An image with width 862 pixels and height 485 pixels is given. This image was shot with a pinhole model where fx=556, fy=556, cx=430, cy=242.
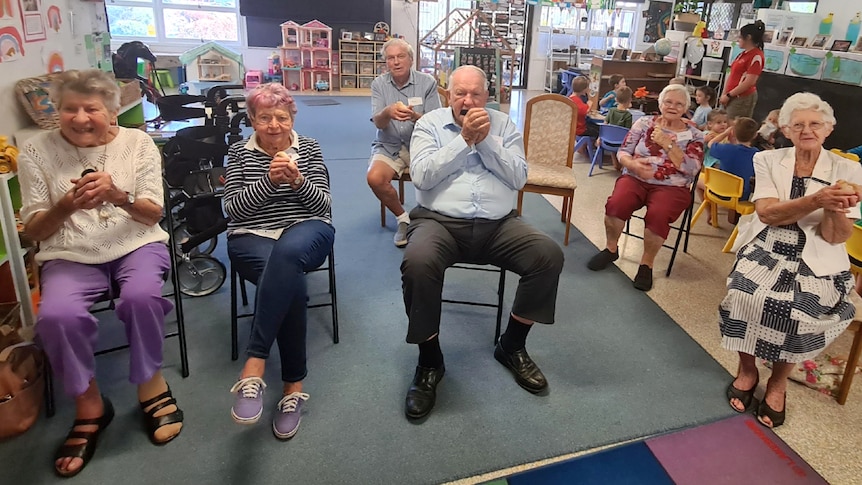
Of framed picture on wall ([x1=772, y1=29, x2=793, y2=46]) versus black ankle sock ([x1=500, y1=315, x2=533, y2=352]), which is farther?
framed picture on wall ([x1=772, y1=29, x2=793, y2=46])

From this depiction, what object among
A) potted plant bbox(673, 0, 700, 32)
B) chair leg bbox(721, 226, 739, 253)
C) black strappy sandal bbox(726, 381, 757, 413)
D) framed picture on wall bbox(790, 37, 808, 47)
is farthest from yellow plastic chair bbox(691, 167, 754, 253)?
potted plant bbox(673, 0, 700, 32)

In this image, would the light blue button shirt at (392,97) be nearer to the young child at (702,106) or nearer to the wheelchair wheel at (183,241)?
the wheelchair wheel at (183,241)

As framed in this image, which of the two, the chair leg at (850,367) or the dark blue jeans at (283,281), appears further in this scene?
A: the chair leg at (850,367)

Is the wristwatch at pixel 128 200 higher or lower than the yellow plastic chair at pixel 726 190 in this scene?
higher

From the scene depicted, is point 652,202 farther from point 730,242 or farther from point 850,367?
point 850,367

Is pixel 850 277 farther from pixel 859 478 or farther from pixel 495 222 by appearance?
pixel 495 222

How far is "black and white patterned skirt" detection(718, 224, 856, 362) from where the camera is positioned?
6.58ft

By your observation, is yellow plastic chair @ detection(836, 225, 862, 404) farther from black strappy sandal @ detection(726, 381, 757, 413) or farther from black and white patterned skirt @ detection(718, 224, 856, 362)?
black strappy sandal @ detection(726, 381, 757, 413)

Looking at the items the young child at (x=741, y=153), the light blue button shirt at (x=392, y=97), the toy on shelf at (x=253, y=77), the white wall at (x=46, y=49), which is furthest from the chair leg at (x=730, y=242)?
the toy on shelf at (x=253, y=77)

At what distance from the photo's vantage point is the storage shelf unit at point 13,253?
195 cm

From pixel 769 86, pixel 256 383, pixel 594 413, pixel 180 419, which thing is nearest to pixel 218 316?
pixel 180 419

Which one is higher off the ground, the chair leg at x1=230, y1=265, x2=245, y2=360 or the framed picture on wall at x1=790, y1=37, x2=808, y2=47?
the framed picture on wall at x1=790, y1=37, x2=808, y2=47

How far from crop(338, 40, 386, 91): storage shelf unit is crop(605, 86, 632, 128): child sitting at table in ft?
18.2

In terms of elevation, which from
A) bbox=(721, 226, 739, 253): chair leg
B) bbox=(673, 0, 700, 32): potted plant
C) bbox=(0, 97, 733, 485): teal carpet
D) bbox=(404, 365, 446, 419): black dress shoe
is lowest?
bbox=(0, 97, 733, 485): teal carpet
